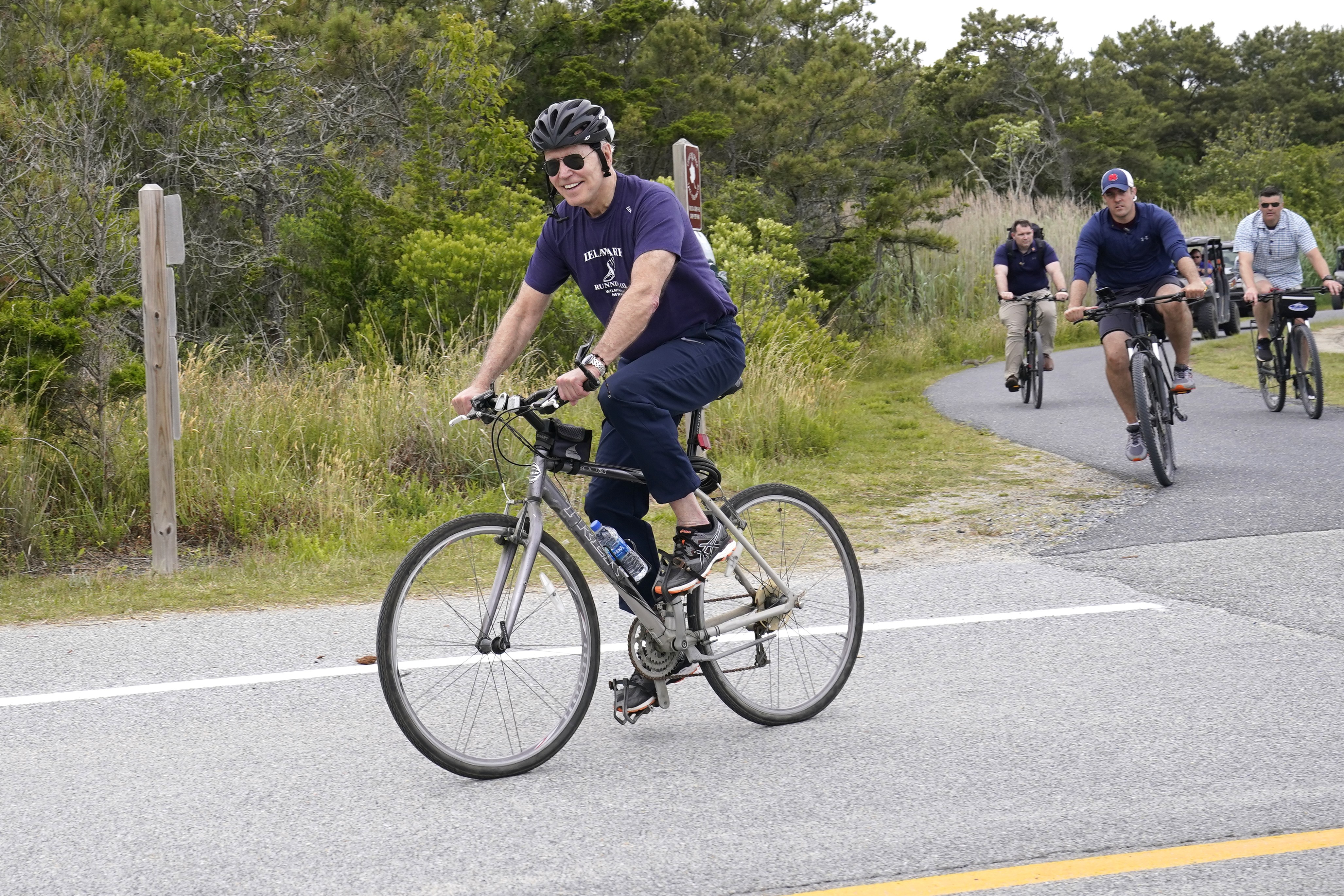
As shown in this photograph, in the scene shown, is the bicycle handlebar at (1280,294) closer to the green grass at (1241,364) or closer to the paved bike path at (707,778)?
the green grass at (1241,364)

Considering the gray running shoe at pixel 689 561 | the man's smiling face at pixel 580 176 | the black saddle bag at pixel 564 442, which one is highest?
the man's smiling face at pixel 580 176

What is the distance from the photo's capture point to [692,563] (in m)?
4.68

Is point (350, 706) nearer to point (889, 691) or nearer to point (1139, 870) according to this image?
point (889, 691)

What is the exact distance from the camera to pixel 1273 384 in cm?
1421

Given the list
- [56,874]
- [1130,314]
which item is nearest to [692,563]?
[56,874]

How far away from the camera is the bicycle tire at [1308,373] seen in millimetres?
13117

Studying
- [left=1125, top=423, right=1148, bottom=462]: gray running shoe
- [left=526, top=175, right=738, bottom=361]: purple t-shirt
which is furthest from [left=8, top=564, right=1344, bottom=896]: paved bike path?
[left=1125, top=423, right=1148, bottom=462]: gray running shoe

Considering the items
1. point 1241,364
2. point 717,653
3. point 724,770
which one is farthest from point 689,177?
point 1241,364

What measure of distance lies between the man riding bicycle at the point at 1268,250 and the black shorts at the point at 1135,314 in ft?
9.56

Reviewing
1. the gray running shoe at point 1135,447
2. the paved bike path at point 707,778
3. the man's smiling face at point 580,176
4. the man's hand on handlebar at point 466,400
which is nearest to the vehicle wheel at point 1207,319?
the gray running shoe at point 1135,447

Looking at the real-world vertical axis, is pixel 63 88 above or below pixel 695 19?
below

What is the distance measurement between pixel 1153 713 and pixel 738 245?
1287 cm

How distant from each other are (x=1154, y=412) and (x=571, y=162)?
6.60m

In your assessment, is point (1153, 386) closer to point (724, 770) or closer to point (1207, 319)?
point (1207, 319)
